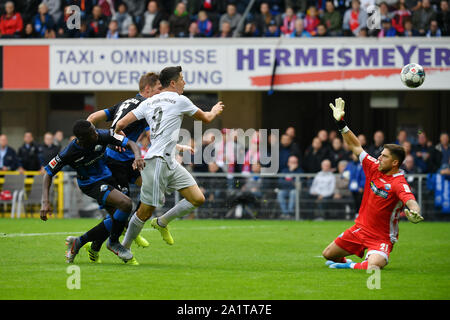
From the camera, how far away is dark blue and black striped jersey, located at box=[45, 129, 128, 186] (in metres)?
9.58

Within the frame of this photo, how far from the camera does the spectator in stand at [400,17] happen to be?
2062 centimetres

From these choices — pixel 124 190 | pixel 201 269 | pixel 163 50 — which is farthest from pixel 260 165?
pixel 201 269

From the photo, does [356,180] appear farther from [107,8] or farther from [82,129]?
[82,129]

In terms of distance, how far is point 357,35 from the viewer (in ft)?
67.4

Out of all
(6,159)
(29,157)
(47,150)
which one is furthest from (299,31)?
(6,159)

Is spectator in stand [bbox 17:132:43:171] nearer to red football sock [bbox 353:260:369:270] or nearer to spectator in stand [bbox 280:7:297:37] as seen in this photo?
spectator in stand [bbox 280:7:297:37]

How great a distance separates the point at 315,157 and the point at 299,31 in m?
3.36

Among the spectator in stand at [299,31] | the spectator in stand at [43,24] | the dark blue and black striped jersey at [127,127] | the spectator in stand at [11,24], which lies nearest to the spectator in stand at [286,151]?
the spectator in stand at [299,31]

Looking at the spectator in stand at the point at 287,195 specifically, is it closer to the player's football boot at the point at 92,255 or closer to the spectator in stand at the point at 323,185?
the spectator in stand at the point at 323,185

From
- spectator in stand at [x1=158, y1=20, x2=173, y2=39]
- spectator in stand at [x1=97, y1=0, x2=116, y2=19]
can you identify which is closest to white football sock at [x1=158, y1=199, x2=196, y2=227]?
spectator in stand at [x1=158, y1=20, x2=173, y2=39]

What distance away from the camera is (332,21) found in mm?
Answer: 20703

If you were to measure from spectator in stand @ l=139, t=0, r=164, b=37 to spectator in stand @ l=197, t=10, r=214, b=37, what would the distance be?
108 centimetres

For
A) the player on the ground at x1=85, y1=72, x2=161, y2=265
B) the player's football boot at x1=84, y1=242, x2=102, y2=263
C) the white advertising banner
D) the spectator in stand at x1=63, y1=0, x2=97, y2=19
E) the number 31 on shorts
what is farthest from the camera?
the spectator in stand at x1=63, y1=0, x2=97, y2=19

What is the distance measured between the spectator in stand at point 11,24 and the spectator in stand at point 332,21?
7.83 meters
